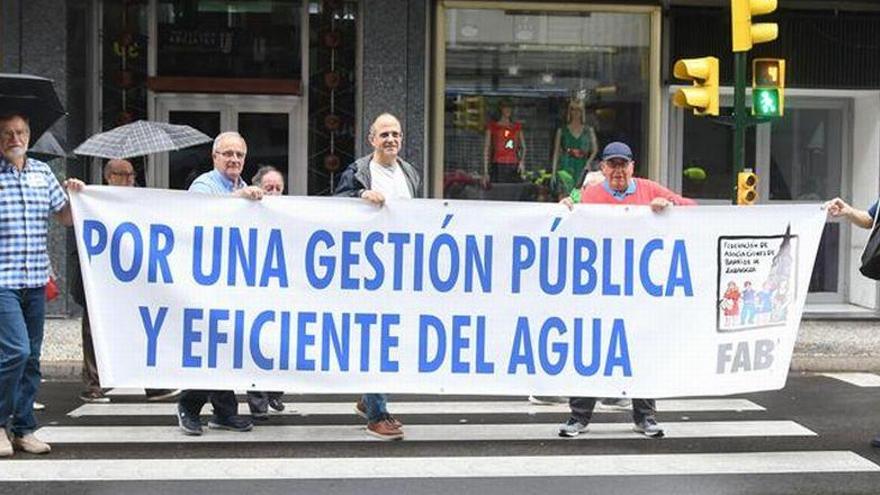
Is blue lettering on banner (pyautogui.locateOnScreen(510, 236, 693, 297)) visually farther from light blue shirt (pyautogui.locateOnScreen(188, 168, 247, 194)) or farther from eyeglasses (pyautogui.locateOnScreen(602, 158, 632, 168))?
light blue shirt (pyautogui.locateOnScreen(188, 168, 247, 194))

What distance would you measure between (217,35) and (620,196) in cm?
791

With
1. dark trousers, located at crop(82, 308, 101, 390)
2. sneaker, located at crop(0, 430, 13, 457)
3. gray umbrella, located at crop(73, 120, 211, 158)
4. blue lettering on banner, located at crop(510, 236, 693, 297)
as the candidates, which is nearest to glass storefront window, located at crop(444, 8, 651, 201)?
gray umbrella, located at crop(73, 120, 211, 158)

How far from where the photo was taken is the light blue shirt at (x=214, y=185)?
744 centimetres

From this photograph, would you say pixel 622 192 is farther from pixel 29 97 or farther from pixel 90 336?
pixel 90 336

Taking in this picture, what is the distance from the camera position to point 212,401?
767 centimetres

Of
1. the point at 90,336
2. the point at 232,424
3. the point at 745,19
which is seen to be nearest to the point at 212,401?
the point at 232,424

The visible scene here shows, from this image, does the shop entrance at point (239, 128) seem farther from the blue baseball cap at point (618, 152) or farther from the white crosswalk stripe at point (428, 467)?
the white crosswalk stripe at point (428, 467)

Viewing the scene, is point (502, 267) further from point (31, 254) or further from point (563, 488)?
point (31, 254)

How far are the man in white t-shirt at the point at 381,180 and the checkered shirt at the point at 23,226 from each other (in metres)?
1.82

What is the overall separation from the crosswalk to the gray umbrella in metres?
1.87

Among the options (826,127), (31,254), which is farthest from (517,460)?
(826,127)

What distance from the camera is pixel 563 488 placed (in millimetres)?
6328

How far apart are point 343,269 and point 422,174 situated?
258 inches

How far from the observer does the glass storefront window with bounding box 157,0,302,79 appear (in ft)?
46.3
